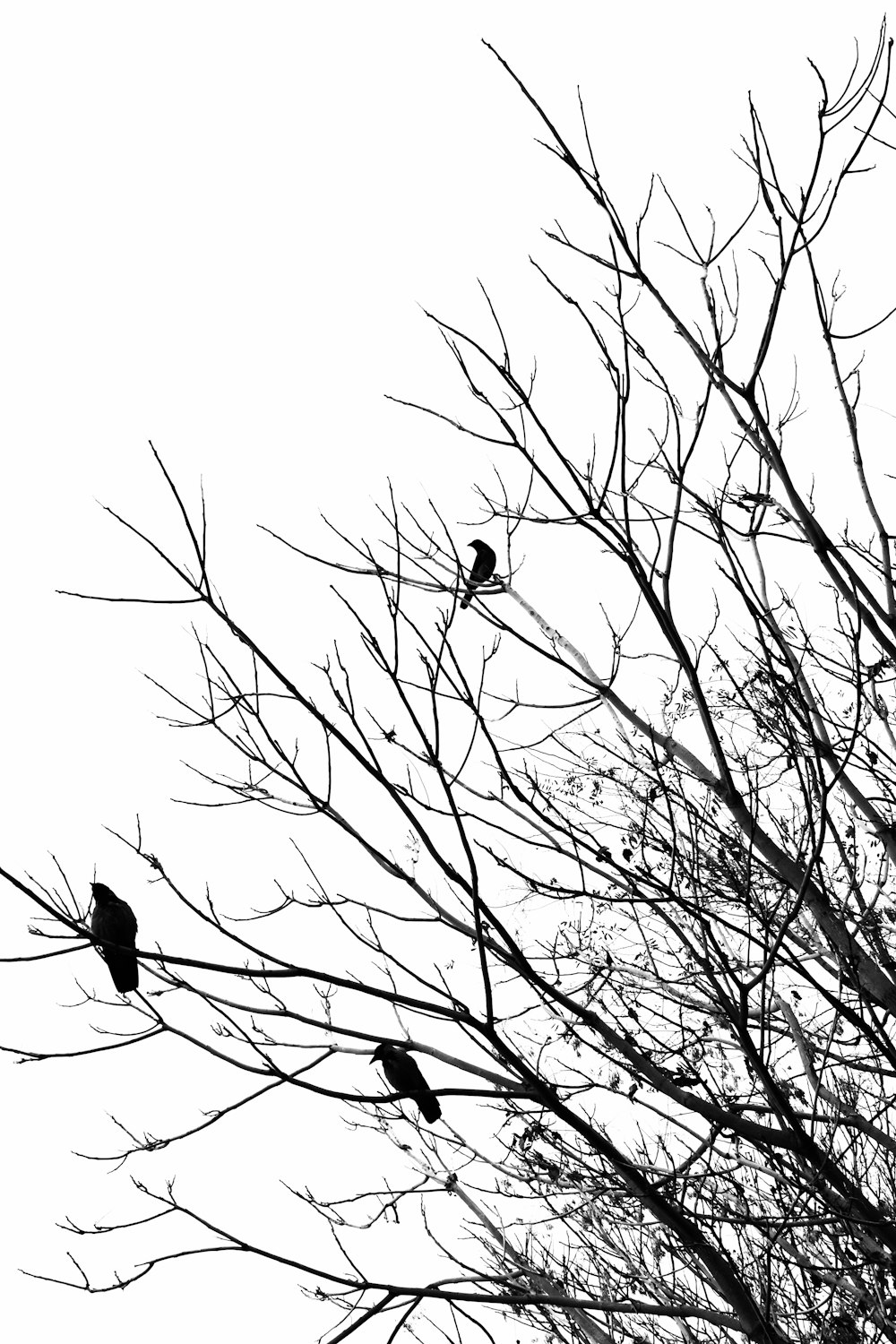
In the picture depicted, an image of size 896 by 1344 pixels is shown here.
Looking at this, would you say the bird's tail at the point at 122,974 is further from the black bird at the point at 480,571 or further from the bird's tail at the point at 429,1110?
the black bird at the point at 480,571

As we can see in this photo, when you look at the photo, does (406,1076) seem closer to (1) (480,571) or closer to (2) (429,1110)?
(2) (429,1110)

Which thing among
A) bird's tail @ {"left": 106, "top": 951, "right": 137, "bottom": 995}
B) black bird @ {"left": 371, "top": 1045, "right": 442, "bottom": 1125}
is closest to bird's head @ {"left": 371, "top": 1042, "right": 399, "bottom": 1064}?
black bird @ {"left": 371, "top": 1045, "right": 442, "bottom": 1125}

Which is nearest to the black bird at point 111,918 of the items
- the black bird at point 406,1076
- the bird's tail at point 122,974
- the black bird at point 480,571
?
the bird's tail at point 122,974

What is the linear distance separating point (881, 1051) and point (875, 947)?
3.45ft

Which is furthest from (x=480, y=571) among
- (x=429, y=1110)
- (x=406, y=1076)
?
(x=429, y=1110)

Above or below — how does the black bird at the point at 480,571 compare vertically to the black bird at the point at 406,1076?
above

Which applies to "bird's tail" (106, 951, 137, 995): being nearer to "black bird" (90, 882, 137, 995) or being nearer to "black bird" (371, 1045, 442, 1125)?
"black bird" (90, 882, 137, 995)

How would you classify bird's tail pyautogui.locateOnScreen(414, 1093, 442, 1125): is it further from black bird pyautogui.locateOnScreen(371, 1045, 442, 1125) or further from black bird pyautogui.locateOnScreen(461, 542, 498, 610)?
black bird pyautogui.locateOnScreen(461, 542, 498, 610)

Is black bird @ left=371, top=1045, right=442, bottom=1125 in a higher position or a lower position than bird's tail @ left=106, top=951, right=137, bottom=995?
lower

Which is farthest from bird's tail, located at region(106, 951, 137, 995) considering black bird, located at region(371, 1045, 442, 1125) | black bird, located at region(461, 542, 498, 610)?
black bird, located at region(461, 542, 498, 610)

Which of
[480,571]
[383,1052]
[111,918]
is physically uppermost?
[480,571]

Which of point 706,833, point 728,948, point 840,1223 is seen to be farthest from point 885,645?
point 840,1223

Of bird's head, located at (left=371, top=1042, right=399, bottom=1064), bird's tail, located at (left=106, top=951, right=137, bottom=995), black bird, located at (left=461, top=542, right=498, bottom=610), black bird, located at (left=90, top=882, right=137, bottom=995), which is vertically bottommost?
bird's head, located at (left=371, top=1042, right=399, bottom=1064)

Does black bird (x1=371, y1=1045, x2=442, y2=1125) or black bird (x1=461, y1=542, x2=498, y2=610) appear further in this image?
black bird (x1=461, y1=542, x2=498, y2=610)
